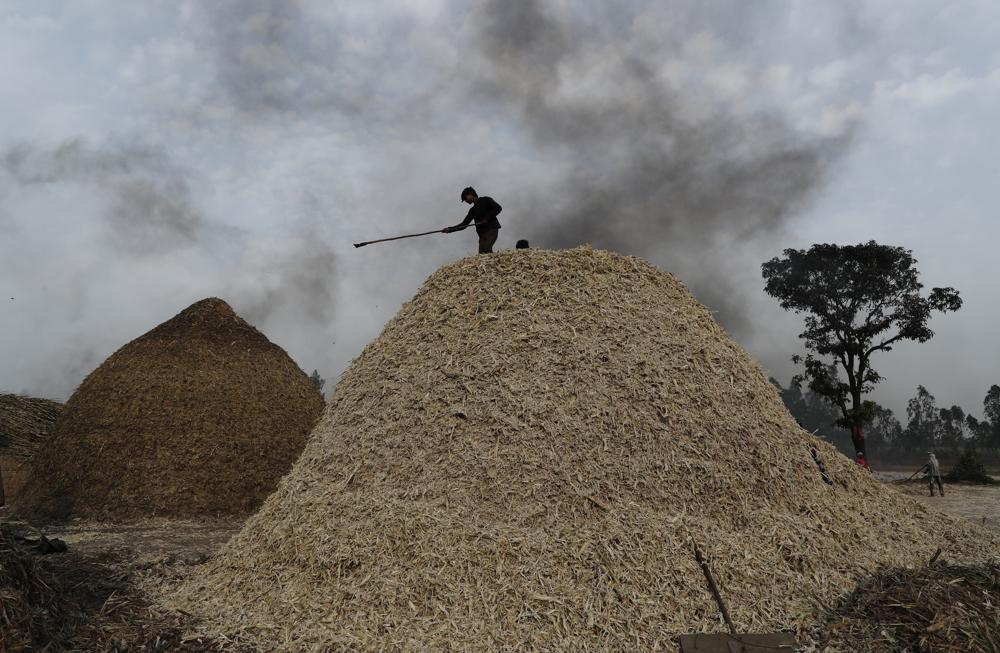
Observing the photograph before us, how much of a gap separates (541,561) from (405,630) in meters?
1.49

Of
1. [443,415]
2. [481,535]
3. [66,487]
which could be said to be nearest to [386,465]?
[443,415]

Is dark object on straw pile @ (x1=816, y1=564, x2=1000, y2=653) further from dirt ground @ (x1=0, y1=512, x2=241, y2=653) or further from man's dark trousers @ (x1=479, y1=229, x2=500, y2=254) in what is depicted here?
man's dark trousers @ (x1=479, y1=229, x2=500, y2=254)

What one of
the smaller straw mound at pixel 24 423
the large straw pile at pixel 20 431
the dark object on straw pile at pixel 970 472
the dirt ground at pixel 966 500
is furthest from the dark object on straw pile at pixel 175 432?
the dark object on straw pile at pixel 970 472

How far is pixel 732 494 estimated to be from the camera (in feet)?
23.9

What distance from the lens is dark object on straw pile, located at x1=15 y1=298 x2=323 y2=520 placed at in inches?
637

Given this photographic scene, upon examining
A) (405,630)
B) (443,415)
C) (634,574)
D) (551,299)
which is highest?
(551,299)

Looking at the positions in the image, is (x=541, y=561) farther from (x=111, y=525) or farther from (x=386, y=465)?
(x=111, y=525)

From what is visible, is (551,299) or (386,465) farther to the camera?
(551,299)

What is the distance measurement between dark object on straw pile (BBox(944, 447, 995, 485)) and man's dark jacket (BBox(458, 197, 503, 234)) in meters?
31.2

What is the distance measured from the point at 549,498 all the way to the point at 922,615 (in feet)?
12.0

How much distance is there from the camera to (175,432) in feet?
55.1

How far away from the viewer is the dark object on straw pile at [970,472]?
30.2 metres

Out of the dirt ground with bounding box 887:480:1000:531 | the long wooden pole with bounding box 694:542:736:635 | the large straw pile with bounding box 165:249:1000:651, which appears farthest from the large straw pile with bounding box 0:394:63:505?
the dirt ground with bounding box 887:480:1000:531

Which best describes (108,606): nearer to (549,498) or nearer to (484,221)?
(549,498)
